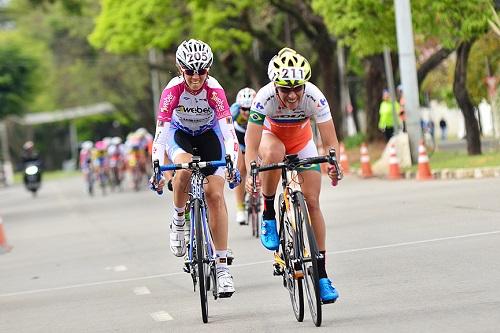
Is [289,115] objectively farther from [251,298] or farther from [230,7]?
[230,7]

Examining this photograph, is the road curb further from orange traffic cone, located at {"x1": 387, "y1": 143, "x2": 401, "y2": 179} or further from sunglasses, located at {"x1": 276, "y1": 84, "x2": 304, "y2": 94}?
sunglasses, located at {"x1": 276, "y1": 84, "x2": 304, "y2": 94}

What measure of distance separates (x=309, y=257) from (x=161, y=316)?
1985 mm

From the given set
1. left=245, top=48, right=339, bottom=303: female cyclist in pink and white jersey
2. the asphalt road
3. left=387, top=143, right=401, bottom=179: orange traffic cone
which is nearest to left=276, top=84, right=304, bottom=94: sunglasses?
left=245, top=48, right=339, bottom=303: female cyclist in pink and white jersey

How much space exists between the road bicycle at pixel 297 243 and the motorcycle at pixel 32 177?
39.8m

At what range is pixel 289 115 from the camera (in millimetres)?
10547

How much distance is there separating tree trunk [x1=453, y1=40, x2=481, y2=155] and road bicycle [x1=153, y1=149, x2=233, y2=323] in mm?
21020

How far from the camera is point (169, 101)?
1079cm

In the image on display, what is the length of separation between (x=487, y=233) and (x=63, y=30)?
89.3 metres

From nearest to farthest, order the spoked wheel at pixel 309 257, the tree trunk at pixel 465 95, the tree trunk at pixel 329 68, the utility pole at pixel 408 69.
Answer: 1. the spoked wheel at pixel 309 257
2. the utility pole at pixel 408 69
3. the tree trunk at pixel 465 95
4. the tree trunk at pixel 329 68

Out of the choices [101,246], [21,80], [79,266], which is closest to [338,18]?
[101,246]

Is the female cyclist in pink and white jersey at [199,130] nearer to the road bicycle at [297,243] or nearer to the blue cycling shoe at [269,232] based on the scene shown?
the blue cycling shoe at [269,232]

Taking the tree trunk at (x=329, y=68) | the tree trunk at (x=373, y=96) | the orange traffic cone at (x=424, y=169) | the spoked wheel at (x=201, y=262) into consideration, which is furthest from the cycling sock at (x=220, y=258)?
the tree trunk at (x=329, y=68)

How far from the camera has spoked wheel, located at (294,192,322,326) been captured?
9.02 m

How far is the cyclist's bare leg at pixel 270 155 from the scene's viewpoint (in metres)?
10.8
